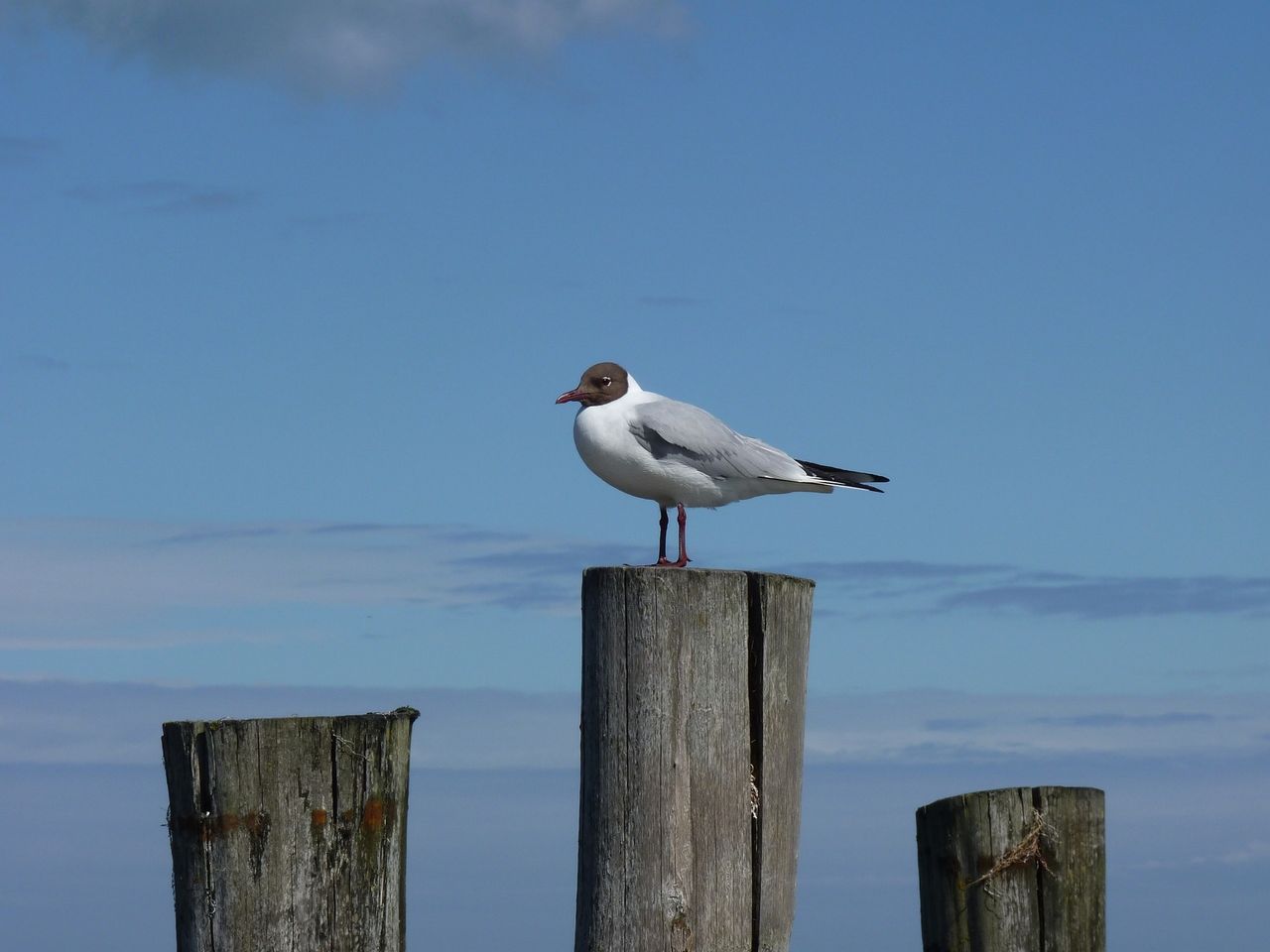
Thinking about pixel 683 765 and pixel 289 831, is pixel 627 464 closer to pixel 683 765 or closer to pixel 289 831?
pixel 683 765

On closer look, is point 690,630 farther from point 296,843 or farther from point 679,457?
point 679,457

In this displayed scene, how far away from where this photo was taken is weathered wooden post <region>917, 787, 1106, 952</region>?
5.91 metres

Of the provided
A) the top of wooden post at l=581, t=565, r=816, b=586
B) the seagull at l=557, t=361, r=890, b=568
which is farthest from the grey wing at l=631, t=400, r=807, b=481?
the top of wooden post at l=581, t=565, r=816, b=586

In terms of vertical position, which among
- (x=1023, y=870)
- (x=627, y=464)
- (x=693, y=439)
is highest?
(x=693, y=439)

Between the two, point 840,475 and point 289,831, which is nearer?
point 289,831

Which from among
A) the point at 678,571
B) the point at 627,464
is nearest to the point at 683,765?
the point at 678,571

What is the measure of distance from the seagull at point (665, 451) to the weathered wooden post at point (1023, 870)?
3.66 meters

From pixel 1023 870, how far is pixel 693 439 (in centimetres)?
427

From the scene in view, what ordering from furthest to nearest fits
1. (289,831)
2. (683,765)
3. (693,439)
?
(693,439), (683,765), (289,831)

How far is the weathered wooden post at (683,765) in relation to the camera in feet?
19.2

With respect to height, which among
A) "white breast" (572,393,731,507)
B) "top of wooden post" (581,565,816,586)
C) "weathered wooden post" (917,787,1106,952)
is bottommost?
"weathered wooden post" (917,787,1106,952)

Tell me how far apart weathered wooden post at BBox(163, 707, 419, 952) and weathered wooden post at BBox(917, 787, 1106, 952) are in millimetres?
2205

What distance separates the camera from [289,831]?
5625mm

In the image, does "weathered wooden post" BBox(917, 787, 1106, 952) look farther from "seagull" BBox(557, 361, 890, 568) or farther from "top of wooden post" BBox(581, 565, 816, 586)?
"seagull" BBox(557, 361, 890, 568)
